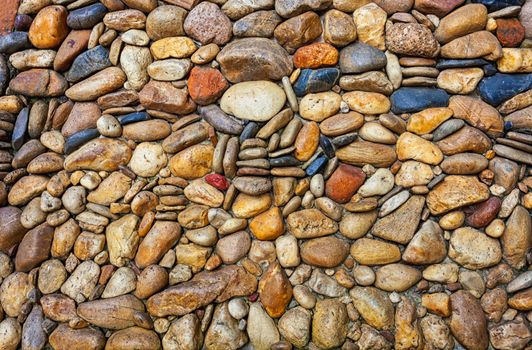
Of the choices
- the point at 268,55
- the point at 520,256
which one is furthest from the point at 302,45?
the point at 520,256

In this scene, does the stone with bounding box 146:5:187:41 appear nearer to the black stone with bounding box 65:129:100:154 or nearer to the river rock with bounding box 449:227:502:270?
the black stone with bounding box 65:129:100:154

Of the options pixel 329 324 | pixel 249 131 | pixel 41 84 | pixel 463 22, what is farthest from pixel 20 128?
pixel 463 22

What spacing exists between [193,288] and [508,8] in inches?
70.9

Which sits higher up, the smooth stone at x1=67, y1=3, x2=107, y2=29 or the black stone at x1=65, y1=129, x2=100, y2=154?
the smooth stone at x1=67, y1=3, x2=107, y2=29

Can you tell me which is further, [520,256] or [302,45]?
[302,45]

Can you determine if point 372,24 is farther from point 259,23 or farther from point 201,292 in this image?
point 201,292

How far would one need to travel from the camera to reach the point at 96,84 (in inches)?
77.9

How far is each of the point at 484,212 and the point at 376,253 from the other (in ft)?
1.53

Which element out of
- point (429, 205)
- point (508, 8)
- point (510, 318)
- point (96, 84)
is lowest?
point (510, 318)

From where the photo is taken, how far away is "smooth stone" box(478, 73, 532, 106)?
1756 mm

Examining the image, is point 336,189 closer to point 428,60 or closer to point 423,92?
point 423,92

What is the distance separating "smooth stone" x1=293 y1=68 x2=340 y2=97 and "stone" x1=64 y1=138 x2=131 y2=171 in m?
Result: 0.86

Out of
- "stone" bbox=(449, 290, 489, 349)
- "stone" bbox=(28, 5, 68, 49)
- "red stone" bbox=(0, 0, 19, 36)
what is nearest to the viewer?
"stone" bbox=(449, 290, 489, 349)

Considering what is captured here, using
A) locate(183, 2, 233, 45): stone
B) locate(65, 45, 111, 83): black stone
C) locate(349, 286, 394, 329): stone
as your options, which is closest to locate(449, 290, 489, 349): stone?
locate(349, 286, 394, 329): stone
